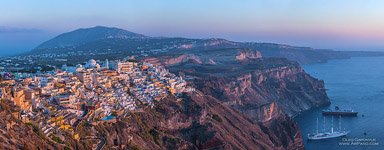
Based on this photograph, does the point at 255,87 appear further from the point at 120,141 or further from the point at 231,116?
the point at 120,141

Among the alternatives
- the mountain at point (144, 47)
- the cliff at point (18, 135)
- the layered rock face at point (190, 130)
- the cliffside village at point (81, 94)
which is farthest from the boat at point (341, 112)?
the cliff at point (18, 135)

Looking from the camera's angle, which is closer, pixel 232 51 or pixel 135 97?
pixel 135 97

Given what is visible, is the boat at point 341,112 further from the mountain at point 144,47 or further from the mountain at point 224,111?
the mountain at point 144,47

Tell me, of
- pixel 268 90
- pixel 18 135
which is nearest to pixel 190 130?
pixel 18 135

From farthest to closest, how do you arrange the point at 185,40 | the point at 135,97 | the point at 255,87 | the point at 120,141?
the point at 185,40 → the point at 255,87 → the point at 135,97 → the point at 120,141

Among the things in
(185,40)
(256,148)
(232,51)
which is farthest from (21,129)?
(185,40)

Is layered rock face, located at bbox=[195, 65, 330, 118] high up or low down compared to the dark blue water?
up

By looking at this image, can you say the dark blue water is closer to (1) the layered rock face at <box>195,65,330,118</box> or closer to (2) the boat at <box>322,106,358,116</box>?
(2) the boat at <box>322,106,358,116</box>

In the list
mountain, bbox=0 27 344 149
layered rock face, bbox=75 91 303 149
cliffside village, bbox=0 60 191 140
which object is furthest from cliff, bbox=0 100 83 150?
layered rock face, bbox=75 91 303 149
